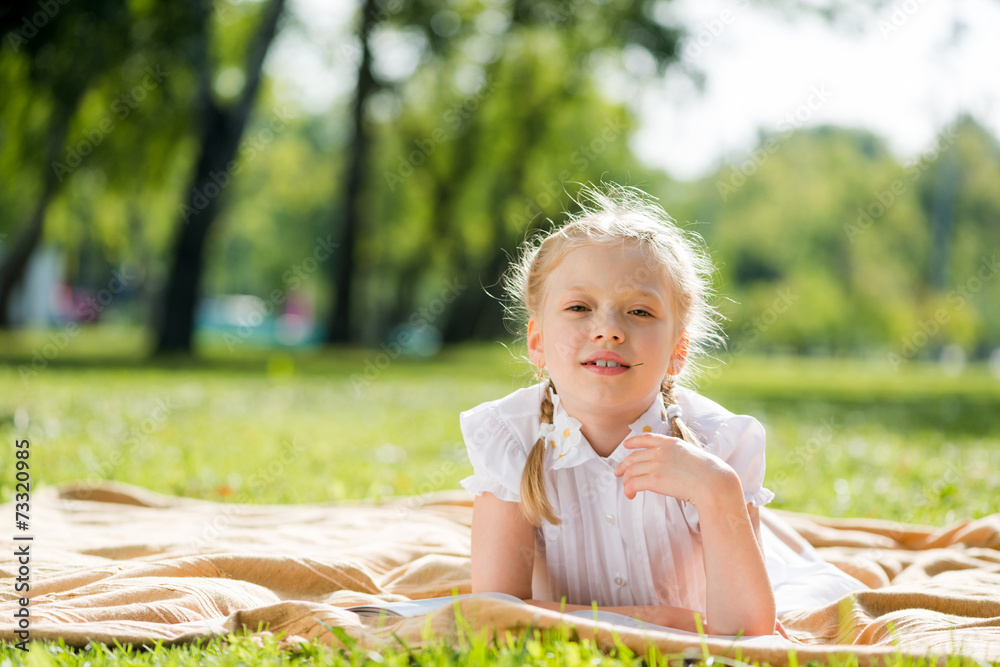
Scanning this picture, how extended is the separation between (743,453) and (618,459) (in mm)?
415

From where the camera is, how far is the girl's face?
2.67 meters

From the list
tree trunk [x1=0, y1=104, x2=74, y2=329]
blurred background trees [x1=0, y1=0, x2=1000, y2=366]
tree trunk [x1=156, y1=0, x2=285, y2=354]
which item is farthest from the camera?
blurred background trees [x1=0, y1=0, x2=1000, y2=366]

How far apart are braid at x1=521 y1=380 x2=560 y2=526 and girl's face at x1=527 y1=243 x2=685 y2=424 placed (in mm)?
175

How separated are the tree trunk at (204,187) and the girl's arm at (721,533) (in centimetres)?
1492

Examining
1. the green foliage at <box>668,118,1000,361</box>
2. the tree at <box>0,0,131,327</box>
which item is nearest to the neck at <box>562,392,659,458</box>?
the tree at <box>0,0,131,327</box>

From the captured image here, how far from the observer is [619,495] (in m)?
2.81

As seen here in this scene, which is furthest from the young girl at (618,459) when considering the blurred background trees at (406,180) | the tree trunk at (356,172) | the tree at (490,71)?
the tree trunk at (356,172)

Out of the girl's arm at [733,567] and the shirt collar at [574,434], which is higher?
the shirt collar at [574,434]

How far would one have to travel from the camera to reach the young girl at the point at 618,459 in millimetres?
2564

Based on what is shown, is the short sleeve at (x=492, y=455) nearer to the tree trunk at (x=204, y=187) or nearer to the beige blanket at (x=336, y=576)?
the beige blanket at (x=336, y=576)

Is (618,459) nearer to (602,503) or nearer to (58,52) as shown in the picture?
(602,503)

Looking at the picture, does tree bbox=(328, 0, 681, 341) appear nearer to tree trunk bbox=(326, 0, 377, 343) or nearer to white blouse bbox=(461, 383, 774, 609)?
tree trunk bbox=(326, 0, 377, 343)

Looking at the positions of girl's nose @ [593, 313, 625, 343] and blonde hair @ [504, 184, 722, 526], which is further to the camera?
blonde hair @ [504, 184, 722, 526]

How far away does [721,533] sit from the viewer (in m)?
2.54
